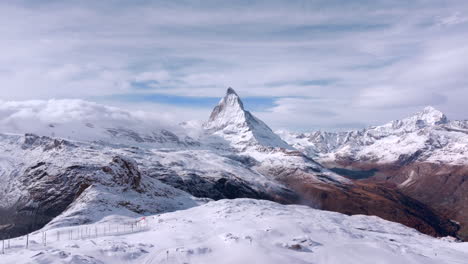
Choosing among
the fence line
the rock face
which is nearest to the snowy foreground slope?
the fence line

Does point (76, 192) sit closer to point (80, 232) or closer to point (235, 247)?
point (80, 232)

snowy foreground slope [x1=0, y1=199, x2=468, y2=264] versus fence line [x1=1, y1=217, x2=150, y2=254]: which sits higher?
snowy foreground slope [x1=0, y1=199, x2=468, y2=264]

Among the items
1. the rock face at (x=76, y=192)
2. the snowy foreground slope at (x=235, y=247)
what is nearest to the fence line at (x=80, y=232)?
the snowy foreground slope at (x=235, y=247)

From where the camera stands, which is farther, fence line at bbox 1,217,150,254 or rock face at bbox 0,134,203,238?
rock face at bbox 0,134,203,238

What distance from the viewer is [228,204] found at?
104688mm

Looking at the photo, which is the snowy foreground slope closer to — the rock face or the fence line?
the fence line

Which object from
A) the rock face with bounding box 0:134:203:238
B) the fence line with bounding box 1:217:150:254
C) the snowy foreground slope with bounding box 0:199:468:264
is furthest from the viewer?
the rock face with bounding box 0:134:203:238

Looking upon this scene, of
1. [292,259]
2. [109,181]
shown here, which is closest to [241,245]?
[292,259]

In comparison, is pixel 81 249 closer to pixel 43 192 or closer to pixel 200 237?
pixel 200 237

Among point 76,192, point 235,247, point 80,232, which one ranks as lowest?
point 76,192

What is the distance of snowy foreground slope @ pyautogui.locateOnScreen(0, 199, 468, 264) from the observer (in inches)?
1998

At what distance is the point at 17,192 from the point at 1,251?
116 m

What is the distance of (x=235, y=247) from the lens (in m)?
58.2

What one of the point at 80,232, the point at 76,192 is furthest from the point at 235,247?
the point at 76,192
